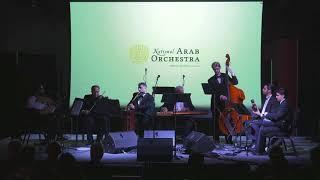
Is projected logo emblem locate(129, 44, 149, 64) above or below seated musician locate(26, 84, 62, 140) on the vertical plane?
above

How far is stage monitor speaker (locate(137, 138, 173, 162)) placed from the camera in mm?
8016

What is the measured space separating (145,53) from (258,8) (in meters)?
2.55

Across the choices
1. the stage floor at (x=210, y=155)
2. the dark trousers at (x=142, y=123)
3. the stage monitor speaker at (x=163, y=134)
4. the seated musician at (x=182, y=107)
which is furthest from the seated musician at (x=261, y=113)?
the dark trousers at (x=142, y=123)

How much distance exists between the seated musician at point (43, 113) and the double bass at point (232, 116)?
3.13m

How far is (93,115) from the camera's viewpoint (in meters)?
10.4

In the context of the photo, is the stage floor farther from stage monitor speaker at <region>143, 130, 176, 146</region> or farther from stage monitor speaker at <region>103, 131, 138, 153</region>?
stage monitor speaker at <region>143, 130, 176, 146</region>

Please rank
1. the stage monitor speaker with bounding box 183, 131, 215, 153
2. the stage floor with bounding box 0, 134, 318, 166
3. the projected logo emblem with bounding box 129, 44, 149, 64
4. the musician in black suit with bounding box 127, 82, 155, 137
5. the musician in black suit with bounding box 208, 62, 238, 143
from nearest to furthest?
the stage floor with bounding box 0, 134, 318, 166
the stage monitor speaker with bounding box 183, 131, 215, 153
the musician in black suit with bounding box 127, 82, 155, 137
the musician in black suit with bounding box 208, 62, 238, 143
the projected logo emblem with bounding box 129, 44, 149, 64

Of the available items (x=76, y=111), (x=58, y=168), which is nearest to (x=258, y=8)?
(x=76, y=111)

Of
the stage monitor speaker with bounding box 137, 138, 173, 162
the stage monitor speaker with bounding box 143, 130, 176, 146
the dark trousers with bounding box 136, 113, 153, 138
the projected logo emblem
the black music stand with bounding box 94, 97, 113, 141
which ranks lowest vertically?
the stage monitor speaker with bounding box 137, 138, 173, 162

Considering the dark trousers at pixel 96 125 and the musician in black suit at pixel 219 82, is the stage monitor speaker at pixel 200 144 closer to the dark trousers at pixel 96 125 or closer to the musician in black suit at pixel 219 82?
the musician in black suit at pixel 219 82

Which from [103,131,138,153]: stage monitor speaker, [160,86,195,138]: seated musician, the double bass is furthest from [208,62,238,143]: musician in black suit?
[103,131,138,153]: stage monitor speaker

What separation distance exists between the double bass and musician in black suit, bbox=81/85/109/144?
220 centimetres

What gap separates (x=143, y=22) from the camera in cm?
1177

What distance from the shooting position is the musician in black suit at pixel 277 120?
29.5 ft
